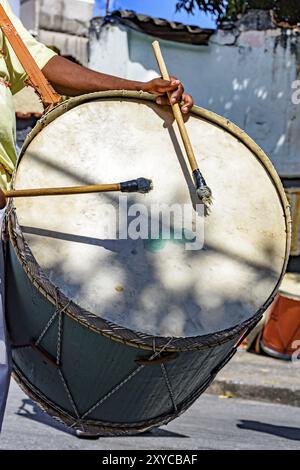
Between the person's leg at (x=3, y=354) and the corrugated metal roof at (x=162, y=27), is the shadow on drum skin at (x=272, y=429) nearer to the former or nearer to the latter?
the person's leg at (x=3, y=354)

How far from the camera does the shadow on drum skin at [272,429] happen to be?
577cm

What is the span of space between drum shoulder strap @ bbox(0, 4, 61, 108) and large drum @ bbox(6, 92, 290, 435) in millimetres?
100

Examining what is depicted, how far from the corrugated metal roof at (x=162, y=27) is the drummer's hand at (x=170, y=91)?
26.2ft

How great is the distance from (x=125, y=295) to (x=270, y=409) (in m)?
4.89

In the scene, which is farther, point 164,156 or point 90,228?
point 164,156

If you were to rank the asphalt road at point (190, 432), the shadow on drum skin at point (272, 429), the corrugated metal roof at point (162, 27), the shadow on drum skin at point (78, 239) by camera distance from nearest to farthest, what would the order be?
1. the shadow on drum skin at point (78, 239)
2. the asphalt road at point (190, 432)
3. the shadow on drum skin at point (272, 429)
4. the corrugated metal roof at point (162, 27)

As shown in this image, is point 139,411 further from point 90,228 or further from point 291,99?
point 291,99

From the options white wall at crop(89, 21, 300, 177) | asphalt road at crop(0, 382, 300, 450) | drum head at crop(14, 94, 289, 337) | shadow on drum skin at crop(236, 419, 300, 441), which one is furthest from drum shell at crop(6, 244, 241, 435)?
white wall at crop(89, 21, 300, 177)

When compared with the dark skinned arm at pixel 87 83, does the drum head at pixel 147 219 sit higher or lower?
lower

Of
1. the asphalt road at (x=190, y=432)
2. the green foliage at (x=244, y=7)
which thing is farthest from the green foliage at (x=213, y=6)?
the asphalt road at (x=190, y=432)

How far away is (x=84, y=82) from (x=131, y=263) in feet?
2.38

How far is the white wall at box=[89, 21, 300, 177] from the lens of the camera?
10570mm
